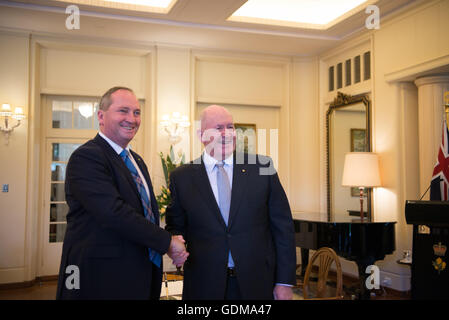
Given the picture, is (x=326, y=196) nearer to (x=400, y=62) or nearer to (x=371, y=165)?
(x=371, y=165)

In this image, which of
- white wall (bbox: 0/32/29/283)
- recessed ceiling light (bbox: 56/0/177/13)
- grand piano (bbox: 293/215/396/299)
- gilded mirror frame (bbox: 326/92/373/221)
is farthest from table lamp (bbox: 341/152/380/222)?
white wall (bbox: 0/32/29/283)

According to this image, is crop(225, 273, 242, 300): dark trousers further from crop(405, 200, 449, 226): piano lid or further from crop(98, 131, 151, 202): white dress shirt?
crop(405, 200, 449, 226): piano lid

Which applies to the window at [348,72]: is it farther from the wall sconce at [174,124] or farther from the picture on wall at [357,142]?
the wall sconce at [174,124]

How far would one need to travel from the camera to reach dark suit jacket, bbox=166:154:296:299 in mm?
2061

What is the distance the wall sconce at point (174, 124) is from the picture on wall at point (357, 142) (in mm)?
2415

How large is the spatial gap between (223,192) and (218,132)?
293 millimetres

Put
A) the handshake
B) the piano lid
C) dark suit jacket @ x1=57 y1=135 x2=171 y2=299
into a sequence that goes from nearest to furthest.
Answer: dark suit jacket @ x1=57 y1=135 x2=171 y2=299, the handshake, the piano lid

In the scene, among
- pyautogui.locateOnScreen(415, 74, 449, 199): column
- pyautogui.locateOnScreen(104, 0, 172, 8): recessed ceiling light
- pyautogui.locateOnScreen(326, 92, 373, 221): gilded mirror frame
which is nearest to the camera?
pyautogui.locateOnScreen(415, 74, 449, 199): column

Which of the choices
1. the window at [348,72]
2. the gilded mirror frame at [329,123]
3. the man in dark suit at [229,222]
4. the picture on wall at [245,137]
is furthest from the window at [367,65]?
the man in dark suit at [229,222]

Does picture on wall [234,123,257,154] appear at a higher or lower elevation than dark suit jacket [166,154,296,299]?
higher

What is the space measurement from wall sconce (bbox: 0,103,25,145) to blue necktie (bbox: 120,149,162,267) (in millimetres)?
4562

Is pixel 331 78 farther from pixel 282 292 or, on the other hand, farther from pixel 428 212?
pixel 282 292

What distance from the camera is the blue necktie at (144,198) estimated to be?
202 centimetres
